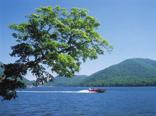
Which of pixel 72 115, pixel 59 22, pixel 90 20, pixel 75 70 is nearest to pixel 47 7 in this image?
pixel 59 22

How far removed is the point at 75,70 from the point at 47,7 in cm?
420

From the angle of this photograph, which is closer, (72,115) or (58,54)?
(58,54)

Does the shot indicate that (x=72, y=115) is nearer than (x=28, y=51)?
No

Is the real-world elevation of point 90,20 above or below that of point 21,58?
above

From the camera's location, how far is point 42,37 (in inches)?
833

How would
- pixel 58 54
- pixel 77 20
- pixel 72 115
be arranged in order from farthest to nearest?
pixel 72 115 → pixel 77 20 → pixel 58 54

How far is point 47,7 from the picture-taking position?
2189cm

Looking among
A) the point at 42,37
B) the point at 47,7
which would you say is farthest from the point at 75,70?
the point at 47,7

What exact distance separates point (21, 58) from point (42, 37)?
174 cm

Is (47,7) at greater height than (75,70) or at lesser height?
greater

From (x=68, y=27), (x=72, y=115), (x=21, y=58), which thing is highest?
(x=68, y=27)

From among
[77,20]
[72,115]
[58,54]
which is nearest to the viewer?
[58,54]

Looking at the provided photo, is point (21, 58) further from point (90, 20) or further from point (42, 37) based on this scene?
point (90, 20)

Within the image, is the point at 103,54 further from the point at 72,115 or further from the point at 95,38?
the point at 72,115
